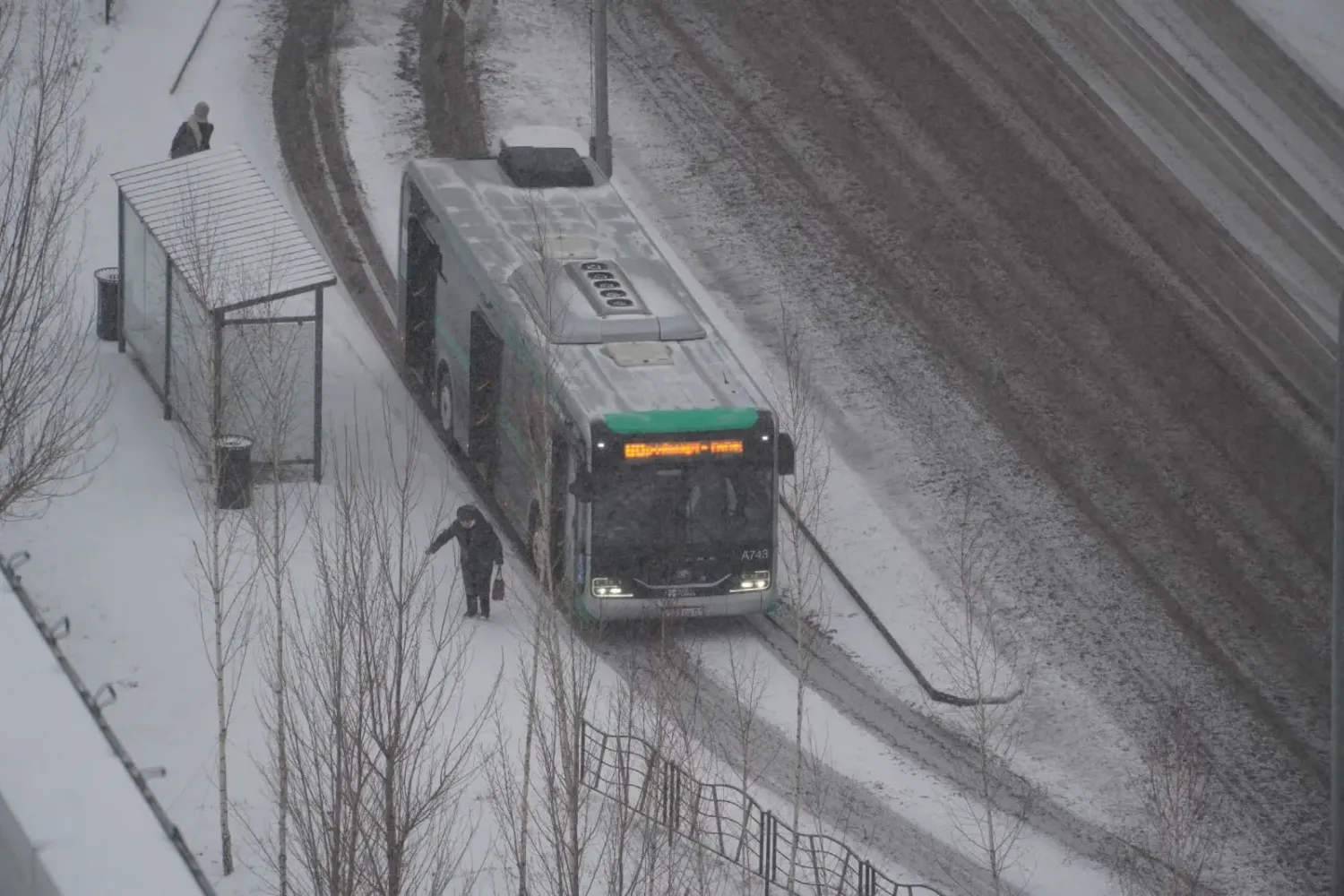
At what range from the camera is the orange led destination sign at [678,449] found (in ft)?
81.3

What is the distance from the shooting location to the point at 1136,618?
90.8ft

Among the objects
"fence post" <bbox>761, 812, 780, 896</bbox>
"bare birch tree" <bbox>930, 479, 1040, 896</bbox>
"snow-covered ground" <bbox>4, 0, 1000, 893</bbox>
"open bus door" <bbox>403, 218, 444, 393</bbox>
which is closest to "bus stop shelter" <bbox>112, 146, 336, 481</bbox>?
"snow-covered ground" <bbox>4, 0, 1000, 893</bbox>

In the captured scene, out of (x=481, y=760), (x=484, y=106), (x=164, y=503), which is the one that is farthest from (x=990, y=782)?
(x=484, y=106)

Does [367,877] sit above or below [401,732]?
below

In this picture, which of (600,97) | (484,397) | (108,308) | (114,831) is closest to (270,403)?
(484,397)

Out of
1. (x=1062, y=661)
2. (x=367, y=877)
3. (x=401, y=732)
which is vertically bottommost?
(x=1062, y=661)

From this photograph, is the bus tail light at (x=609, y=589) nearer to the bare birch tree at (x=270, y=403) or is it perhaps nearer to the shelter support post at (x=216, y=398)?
the bare birch tree at (x=270, y=403)

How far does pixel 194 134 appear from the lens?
33.1 m

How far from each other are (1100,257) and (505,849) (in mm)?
16543

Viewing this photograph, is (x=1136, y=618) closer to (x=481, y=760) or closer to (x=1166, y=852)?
(x=1166, y=852)

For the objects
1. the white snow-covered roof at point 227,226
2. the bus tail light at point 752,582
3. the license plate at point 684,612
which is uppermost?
the white snow-covered roof at point 227,226

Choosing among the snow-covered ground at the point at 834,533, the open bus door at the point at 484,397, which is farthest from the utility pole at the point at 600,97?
the open bus door at the point at 484,397

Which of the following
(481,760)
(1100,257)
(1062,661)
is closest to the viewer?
(481,760)

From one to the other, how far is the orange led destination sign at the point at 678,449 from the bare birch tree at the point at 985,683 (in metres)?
2.72
